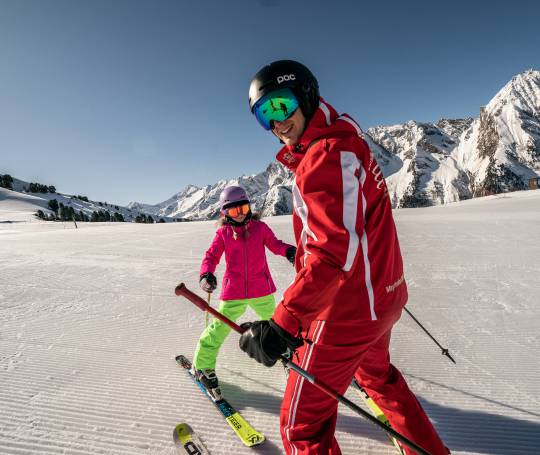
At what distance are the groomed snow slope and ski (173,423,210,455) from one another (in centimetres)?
9

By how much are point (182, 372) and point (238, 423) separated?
1.05 meters

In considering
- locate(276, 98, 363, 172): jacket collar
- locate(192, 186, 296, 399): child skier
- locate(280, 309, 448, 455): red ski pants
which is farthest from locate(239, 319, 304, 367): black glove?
locate(192, 186, 296, 399): child skier

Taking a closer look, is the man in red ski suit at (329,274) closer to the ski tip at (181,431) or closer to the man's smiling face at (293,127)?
the man's smiling face at (293,127)

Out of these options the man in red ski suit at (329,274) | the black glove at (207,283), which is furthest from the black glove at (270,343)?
the black glove at (207,283)

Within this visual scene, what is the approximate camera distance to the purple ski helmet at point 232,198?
Answer: 3.35 m

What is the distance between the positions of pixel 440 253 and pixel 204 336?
7723 mm

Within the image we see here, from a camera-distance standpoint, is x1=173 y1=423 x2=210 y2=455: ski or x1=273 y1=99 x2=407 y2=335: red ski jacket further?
x1=173 y1=423 x2=210 y2=455: ski

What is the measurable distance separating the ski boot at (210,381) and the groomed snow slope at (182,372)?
0.10 meters

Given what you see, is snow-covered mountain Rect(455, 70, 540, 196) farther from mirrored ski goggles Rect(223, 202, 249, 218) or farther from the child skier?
mirrored ski goggles Rect(223, 202, 249, 218)

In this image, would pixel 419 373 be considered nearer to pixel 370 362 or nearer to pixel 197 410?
pixel 370 362

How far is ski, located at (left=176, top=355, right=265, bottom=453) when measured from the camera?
242 centimetres

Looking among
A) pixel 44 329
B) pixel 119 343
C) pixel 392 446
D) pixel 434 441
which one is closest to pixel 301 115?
pixel 434 441

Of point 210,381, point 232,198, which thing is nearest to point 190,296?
point 210,381

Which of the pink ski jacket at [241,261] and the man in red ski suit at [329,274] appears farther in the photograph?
the pink ski jacket at [241,261]
